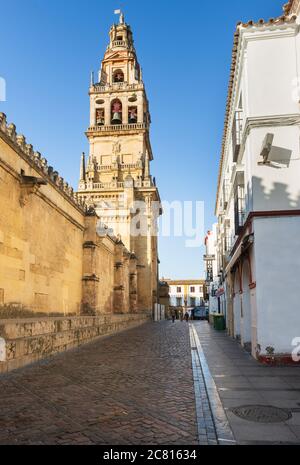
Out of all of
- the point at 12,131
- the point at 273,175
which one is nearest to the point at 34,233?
the point at 12,131

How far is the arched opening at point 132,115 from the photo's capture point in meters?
50.1

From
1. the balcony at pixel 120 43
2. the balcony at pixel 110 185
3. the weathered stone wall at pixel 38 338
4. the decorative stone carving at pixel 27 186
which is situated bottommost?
the weathered stone wall at pixel 38 338

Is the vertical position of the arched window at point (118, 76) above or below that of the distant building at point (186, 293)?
above

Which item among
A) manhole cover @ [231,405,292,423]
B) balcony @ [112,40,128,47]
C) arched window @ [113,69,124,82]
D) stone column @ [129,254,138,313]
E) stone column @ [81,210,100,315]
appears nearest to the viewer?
manhole cover @ [231,405,292,423]

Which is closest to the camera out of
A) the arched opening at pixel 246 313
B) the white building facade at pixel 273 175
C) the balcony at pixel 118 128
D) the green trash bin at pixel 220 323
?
the white building facade at pixel 273 175

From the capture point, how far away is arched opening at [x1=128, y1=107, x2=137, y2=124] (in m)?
50.1

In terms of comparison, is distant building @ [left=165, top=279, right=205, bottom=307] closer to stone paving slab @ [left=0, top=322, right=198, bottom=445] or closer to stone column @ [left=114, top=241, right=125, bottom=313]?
stone column @ [left=114, top=241, right=125, bottom=313]

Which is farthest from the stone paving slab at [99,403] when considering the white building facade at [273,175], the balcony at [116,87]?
the balcony at [116,87]

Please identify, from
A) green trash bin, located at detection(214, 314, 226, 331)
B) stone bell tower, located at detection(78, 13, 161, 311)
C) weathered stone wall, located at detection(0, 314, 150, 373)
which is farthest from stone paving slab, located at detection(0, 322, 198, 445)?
Answer: stone bell tower, located at detection(78, 13, 161, 311)

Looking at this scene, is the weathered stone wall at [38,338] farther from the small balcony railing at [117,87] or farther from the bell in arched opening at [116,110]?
the small balcony railing at [117,87]

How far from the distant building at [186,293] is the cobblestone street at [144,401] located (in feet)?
269

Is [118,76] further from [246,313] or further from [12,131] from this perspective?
[246,313]

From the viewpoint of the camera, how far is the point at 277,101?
12.2 m

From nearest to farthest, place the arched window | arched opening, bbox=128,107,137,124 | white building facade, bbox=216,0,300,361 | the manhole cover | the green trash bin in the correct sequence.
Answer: the manhole cover
white building facade, bbox=216,0,300,361
the green trash bin
arched opening, bbox=128,107,137,124
the arched window
